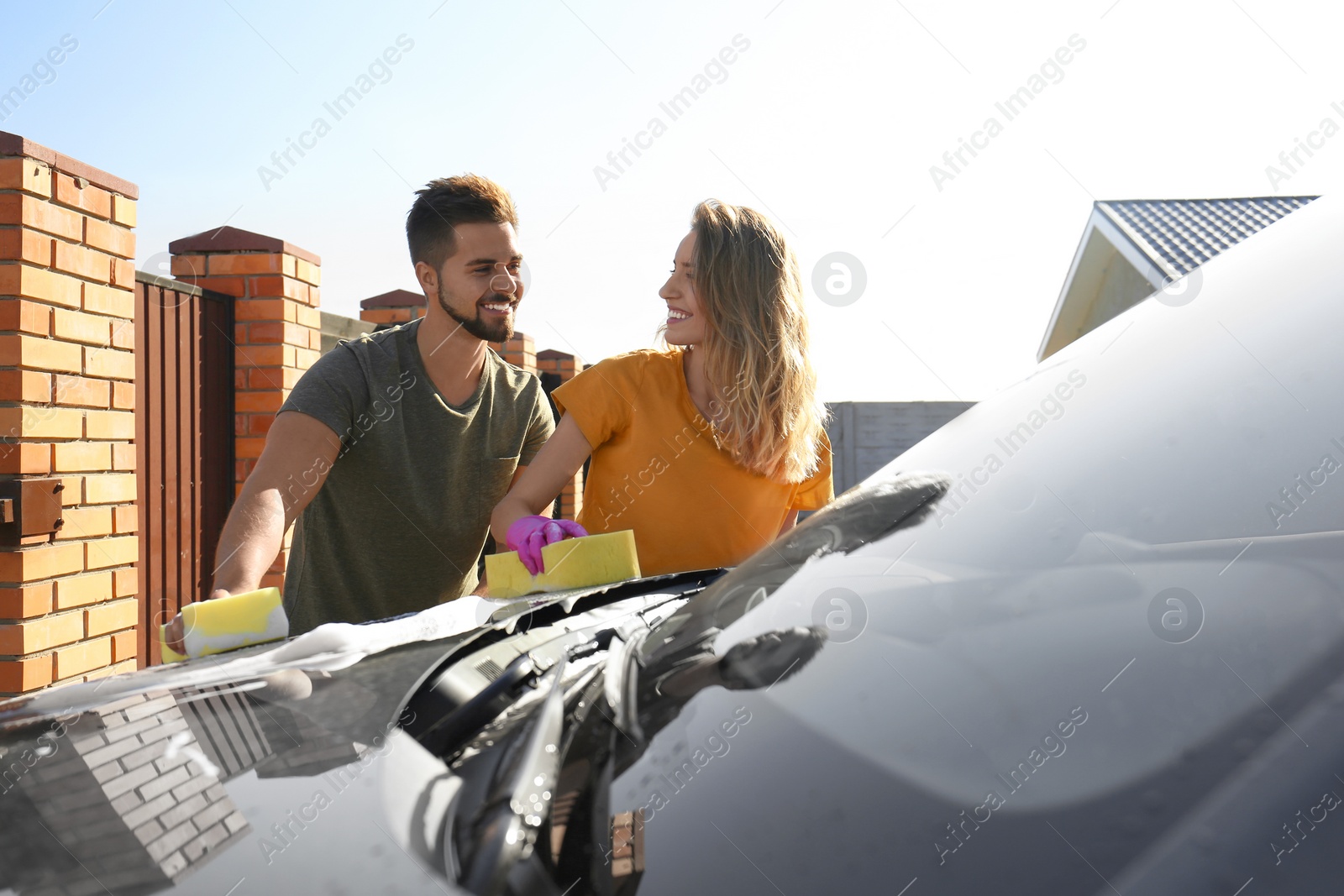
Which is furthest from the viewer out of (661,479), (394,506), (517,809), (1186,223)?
(1186,223)

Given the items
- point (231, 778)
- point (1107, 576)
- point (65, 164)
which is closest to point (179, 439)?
point (65, 164)

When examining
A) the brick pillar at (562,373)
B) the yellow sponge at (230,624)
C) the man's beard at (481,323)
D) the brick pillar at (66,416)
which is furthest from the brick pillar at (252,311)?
the brick pillar at (562,373)

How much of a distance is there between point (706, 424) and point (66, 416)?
191cm

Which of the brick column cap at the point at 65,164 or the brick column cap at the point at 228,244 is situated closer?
the brick column cap at the point at 65,164

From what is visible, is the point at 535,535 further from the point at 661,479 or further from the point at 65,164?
the point at 65,164

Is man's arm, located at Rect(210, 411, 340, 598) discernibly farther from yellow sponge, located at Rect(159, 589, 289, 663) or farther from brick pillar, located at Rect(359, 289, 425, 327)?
brick pillar, located at Rect(359, 289, 425, 327)

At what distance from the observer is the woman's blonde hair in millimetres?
2160

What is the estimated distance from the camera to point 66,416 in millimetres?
2670

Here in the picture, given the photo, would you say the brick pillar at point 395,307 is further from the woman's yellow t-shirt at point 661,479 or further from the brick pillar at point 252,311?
the woman's yellow t-shirt at point 661,479

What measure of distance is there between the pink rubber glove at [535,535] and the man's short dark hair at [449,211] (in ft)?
3.63

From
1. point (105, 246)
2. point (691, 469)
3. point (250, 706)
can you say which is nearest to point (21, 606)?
point (105, 246)

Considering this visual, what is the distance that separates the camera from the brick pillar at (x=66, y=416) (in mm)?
2496

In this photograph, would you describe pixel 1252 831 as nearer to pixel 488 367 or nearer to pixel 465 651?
pixel 465 651

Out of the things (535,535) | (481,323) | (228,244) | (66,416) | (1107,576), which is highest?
(228,244)
